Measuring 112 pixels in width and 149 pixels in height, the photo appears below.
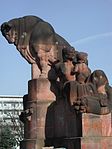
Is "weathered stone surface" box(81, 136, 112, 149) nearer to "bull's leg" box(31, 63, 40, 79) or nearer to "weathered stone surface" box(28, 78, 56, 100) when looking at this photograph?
"weathered stone surface" box(28, 78, 56, 100)

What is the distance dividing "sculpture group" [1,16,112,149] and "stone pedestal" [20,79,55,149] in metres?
0.23

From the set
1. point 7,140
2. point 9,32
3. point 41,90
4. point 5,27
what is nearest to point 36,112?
point 41,90

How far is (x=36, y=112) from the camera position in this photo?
14.0 metres

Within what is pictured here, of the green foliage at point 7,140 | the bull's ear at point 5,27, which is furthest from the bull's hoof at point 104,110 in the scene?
the green foliage at point 7,140

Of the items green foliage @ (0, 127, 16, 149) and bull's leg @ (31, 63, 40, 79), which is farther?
green foliage @ (0, 127, 16, 149)

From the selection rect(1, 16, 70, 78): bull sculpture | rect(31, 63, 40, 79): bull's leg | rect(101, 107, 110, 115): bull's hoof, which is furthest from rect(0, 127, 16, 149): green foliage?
rect(101, 107, 110, 115): bull's hoof

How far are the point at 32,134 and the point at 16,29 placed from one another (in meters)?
3.69

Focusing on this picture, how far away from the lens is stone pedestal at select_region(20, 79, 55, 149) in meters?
13.9

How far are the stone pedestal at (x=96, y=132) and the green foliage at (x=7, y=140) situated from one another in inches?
1509

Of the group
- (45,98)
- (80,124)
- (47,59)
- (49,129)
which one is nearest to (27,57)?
(47,59)

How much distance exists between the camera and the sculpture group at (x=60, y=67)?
12.4 m

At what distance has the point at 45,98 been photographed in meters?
14.2

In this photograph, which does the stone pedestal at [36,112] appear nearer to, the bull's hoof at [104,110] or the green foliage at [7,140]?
the bull's hoof at [104,110]

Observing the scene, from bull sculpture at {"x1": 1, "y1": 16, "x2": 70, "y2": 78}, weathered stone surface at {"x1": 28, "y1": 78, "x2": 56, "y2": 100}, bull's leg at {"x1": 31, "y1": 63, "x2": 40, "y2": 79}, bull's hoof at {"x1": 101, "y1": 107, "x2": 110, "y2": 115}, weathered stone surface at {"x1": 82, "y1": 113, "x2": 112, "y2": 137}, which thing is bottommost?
weathered stone surface at {"x1": 82, "y1": 113, "x2": 112, "y2": 137}
